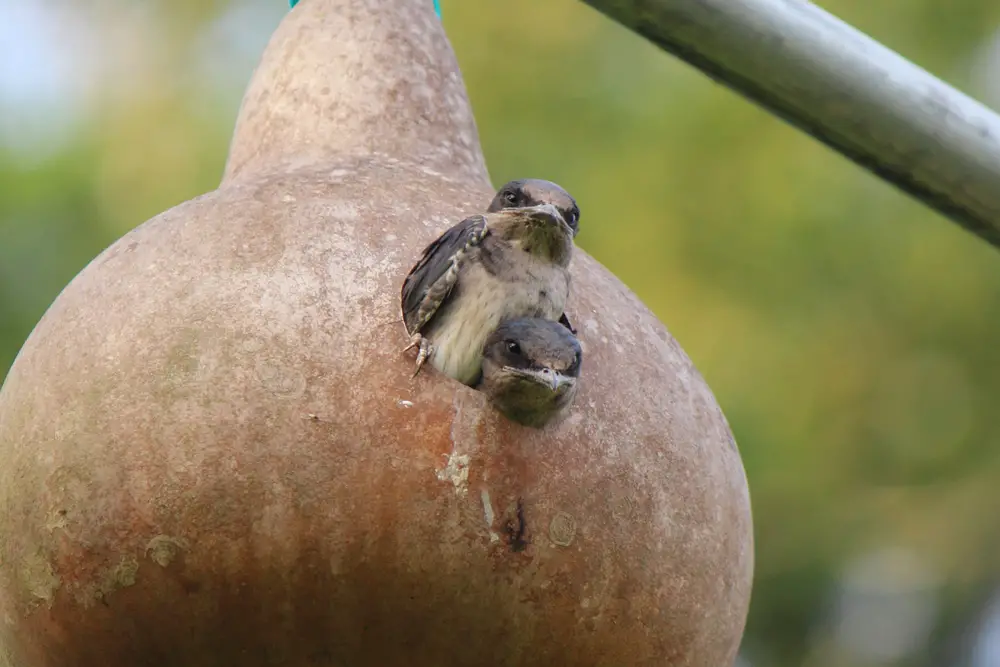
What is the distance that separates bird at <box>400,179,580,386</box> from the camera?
3256 mm

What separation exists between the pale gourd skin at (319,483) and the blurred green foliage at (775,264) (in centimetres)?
474

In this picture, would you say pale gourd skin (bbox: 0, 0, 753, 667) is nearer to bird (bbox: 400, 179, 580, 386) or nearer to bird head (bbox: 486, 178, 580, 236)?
bird (bbox: 400, 179, 580, 386)

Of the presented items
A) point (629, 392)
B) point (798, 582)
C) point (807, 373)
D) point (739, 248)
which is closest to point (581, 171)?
point (739, 248)

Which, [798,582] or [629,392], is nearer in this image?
[629,392]

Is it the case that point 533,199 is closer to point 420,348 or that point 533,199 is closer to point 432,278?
point 432,278

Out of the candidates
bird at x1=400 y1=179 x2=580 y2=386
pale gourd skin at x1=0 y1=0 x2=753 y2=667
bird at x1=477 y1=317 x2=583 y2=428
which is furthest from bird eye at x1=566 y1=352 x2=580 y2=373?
bird at x1=400 y1=179 x2=580 y2=386

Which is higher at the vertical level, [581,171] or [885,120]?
[885,120]

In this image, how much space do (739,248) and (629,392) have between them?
555 centimetres

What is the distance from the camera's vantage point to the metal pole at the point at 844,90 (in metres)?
3.09

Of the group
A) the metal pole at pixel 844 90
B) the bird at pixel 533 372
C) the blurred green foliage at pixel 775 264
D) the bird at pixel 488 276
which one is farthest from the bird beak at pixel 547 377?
the blurred green foliage at pixel 775 264

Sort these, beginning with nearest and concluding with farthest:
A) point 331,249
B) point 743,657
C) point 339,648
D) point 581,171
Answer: point 339,648, point 331,249, point 743,657, point 581,171

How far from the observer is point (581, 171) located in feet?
28.9

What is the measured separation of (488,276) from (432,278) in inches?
7.7

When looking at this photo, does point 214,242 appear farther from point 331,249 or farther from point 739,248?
point 739,248
